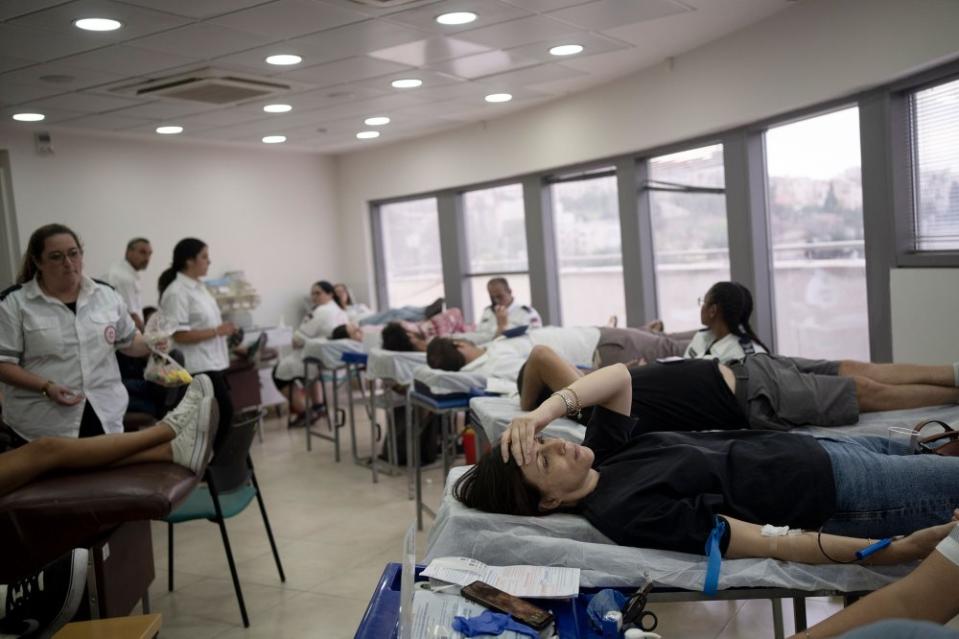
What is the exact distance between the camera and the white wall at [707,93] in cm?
398

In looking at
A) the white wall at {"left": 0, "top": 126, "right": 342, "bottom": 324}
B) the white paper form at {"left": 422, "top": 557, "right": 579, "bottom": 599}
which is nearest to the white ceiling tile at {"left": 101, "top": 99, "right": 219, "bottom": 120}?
the white wall at {"left": 0, "top": 126, "right": 342, "bottom": 324}

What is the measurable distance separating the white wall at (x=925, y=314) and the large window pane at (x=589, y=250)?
2.65m

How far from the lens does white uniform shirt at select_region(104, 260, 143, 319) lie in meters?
6.18

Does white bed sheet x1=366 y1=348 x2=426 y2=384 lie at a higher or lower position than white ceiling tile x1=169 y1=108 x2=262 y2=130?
lower

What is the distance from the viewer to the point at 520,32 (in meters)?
4.39

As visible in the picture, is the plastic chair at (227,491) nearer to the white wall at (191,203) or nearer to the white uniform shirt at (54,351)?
the white uniform shirt at (54,351)

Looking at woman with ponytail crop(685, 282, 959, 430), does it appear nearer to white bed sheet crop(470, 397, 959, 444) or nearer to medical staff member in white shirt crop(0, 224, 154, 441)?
white bed sheet crop(470, 397, 959, 444)

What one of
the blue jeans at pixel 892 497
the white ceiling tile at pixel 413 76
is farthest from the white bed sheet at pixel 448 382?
the blue jeans at pixel 892 497

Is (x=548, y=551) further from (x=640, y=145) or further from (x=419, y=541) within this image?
(x=640, y=145)

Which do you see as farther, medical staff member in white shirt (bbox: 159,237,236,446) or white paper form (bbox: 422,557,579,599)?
medical staff member in white shirt (bbox: 159,237,236,446)

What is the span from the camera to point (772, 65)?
4754 mm

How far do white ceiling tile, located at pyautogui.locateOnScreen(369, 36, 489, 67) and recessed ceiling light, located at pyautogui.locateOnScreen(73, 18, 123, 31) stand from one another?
1.37 metres

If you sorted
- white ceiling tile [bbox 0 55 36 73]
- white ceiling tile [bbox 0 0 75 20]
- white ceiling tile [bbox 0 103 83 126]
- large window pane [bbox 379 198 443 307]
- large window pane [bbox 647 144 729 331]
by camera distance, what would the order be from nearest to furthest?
white ceiling tile [bbox 0 0 75 20]
white ceiling tile [bbox 0 55 36 73]
white ceiling tile [bbox 0 103 83 126]
large window pane [bbox 647 144 729 331]
large window pane [bbox 379 198 443 307]

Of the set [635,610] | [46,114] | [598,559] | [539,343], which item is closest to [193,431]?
[598,559]
